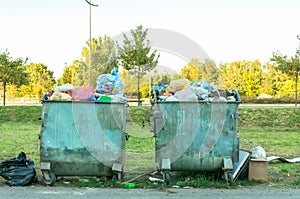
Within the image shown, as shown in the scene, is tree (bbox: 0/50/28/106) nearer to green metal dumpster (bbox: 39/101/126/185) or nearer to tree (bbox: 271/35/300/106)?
tree (bbox: 271/35/300/106)

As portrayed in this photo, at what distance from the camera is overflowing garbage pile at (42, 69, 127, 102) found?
629 cm

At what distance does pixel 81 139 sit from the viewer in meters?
6.02

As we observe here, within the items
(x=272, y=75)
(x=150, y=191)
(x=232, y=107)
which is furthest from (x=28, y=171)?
(x=272, y=75)

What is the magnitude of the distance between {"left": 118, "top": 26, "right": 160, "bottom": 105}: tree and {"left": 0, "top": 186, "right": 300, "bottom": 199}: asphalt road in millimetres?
22872

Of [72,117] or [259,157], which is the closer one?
[72,117]

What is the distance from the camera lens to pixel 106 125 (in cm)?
610

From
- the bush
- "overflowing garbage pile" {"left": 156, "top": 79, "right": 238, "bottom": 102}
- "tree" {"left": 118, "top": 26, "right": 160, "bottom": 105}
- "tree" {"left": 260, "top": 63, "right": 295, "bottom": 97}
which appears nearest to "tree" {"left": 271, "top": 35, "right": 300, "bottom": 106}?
"tree" {"left": 118, "top": 26, "right": 160, "bottom": 105}

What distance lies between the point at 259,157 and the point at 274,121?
12.8m

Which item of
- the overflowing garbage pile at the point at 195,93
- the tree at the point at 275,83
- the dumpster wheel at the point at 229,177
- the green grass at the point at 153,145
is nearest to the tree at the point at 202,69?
the tree at the point at 275,83

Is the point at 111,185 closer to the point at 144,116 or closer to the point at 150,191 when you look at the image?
the point at 150,191

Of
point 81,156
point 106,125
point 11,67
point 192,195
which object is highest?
point 11,67

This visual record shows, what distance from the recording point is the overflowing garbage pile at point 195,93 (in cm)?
634

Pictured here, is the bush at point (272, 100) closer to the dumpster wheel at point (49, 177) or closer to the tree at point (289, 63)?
the tree at point (289, 63)

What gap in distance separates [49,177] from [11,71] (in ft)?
76.1
